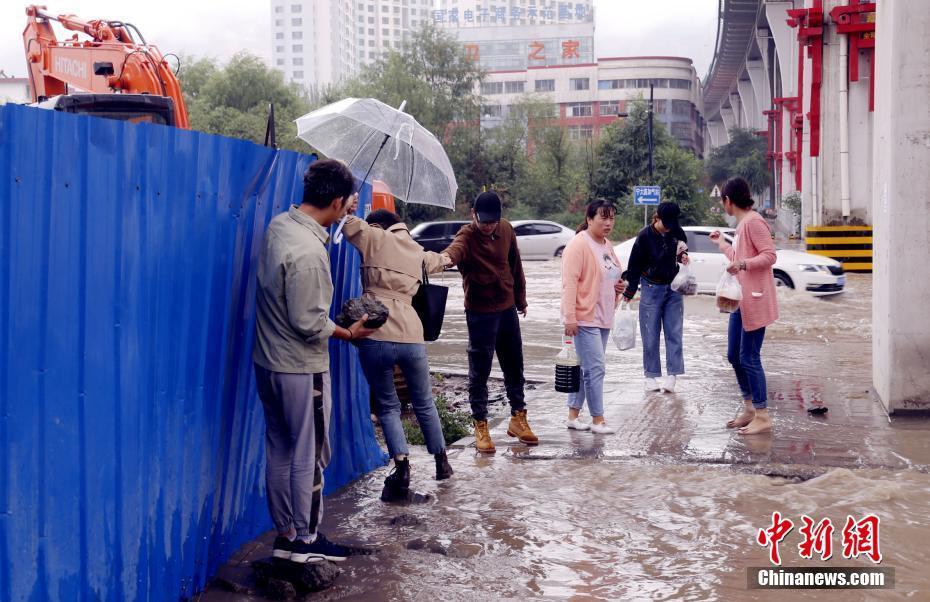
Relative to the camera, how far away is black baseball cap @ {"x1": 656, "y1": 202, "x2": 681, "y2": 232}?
9289 mm

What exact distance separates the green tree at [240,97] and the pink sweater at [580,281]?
45.6 meters

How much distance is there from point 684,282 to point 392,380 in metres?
4.12

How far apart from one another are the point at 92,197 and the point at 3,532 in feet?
4.07

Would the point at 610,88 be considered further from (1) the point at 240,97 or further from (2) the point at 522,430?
(2) the point at 522,430

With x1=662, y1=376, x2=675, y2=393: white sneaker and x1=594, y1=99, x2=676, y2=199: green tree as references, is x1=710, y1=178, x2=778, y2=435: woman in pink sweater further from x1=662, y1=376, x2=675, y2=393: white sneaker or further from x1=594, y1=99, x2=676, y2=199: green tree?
x1=594, y1=99, x2=676, y2=199: green tree

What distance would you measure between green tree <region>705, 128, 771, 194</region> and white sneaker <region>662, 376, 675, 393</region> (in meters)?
62.9

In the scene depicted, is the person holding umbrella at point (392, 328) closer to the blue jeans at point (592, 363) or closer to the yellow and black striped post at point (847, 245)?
the blue jeans at point (592, 363)

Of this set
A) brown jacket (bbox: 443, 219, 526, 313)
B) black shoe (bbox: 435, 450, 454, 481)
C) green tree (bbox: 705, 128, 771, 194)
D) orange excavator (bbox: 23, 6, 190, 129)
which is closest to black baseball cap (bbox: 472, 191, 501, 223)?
brown jacket (bbox: 443, 219, 526, 313)

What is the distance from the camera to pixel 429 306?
6.29 metres

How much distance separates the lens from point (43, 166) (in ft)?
11.2

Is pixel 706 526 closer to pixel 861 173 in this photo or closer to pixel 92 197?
pixel 92 197

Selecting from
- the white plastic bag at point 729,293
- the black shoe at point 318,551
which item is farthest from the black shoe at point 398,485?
the white plastic bag at point 729,293

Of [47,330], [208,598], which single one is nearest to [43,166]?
[47,330]

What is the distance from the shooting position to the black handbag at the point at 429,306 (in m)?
6.28
